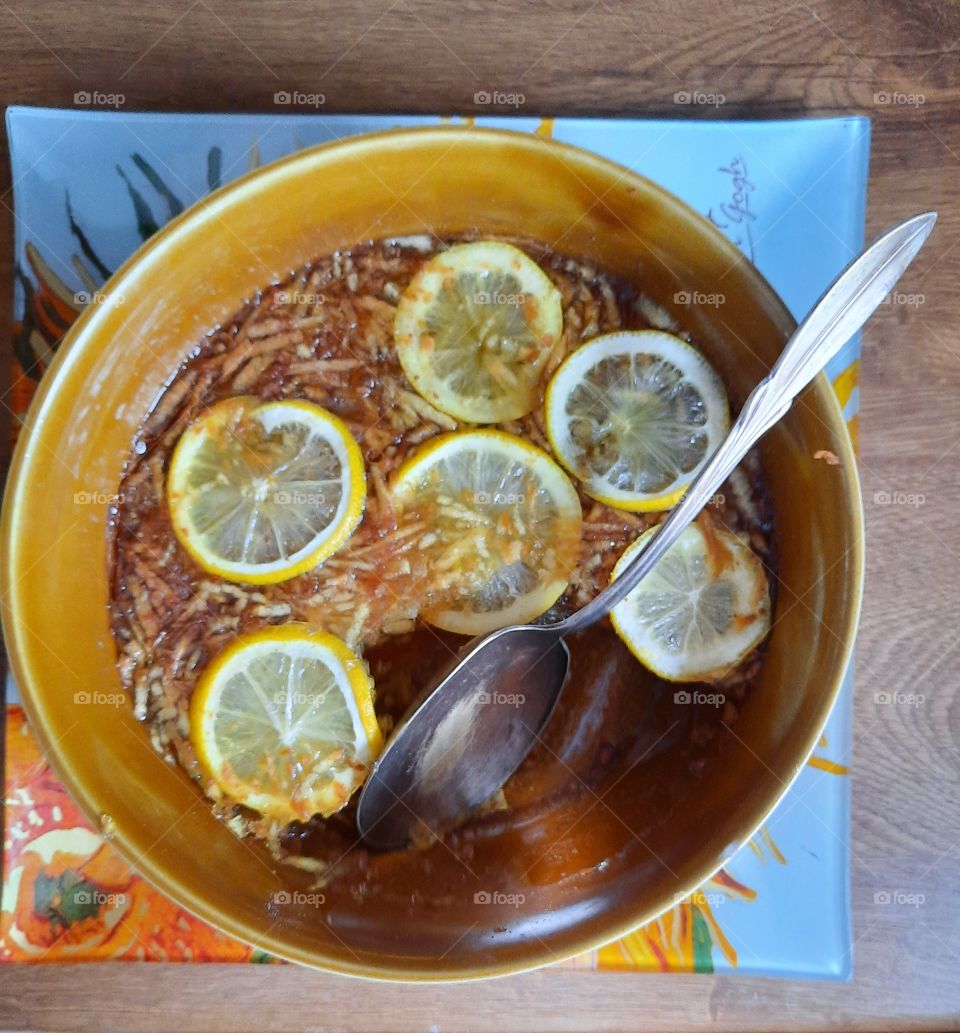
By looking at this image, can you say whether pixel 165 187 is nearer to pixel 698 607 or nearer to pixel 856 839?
pixel 698 607

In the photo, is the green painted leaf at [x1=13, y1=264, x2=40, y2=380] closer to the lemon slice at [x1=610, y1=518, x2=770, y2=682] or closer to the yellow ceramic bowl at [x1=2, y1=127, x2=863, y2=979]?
the yellow ceramic bowl at [x1=2, y1=127, x2=863, y2=979]

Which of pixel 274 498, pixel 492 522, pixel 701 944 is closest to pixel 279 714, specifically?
pixel 274 498

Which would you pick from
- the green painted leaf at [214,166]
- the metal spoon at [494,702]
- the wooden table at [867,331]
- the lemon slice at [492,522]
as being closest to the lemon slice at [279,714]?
the metal spoon at [494,702]

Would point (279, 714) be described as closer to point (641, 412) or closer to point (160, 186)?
point (641, 412)

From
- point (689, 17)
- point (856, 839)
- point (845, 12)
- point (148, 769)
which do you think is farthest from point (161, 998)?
point (845, 12)

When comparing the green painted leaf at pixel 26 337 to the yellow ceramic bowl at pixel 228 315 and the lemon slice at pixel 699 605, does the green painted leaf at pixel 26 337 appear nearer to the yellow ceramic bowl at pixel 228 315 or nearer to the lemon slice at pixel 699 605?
the yellow ceramic bowl at pixel 228 315
